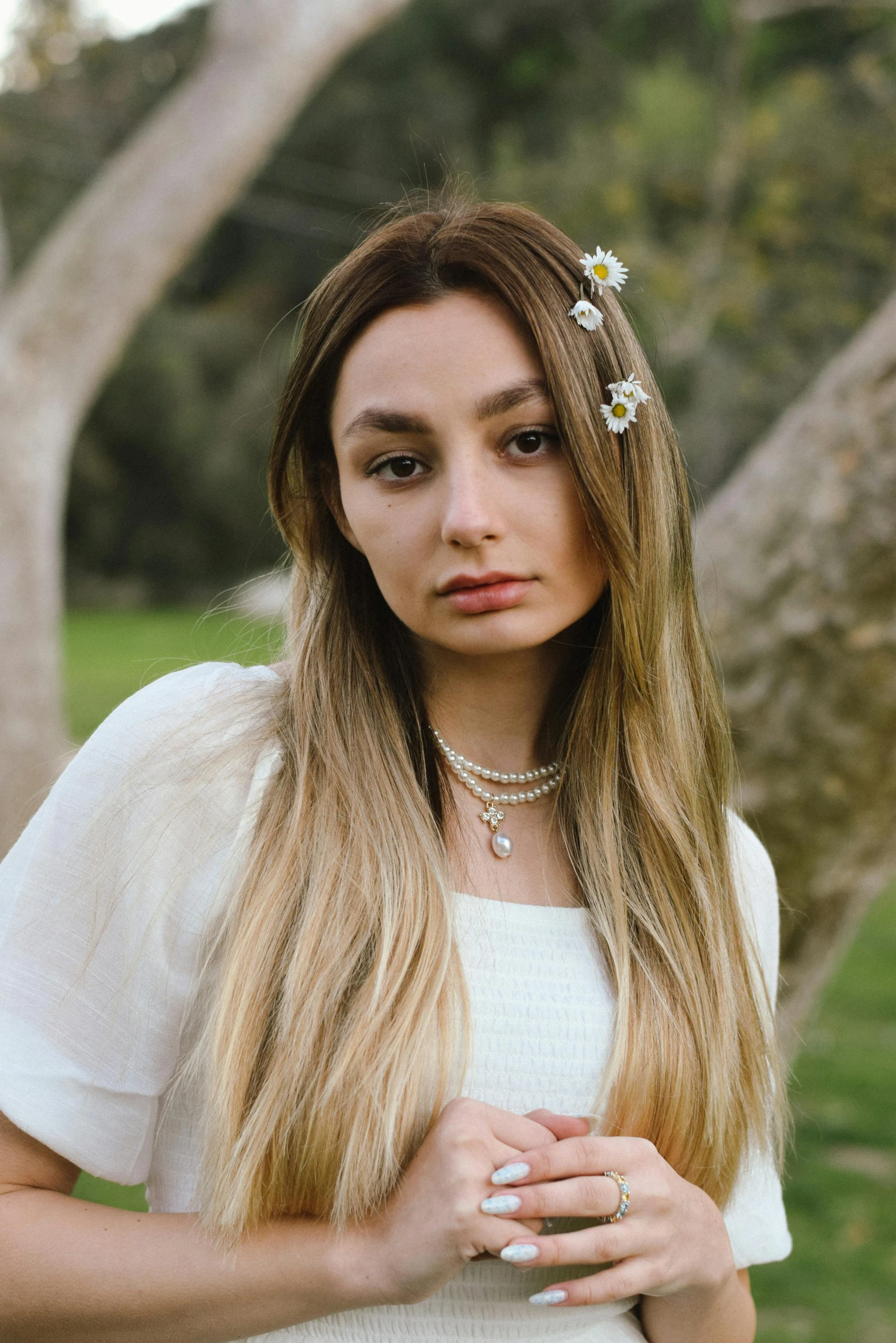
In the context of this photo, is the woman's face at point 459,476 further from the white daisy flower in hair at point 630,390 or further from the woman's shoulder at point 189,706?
the woman's shoulder at point 189,706

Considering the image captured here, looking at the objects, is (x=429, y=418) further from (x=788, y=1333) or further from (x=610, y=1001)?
(x=788, y=1333)

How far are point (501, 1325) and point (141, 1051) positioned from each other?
527mm

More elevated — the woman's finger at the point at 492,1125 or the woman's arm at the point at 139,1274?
the woman's finger at the point at 492,1125

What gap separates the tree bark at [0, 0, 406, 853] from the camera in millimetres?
4789

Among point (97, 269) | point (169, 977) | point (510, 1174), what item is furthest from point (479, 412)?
point (97, 269)

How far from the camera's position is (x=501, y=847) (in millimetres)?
1668

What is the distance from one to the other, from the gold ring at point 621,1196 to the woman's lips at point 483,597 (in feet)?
2.01

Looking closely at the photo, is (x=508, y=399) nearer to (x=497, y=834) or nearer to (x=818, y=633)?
(x=497, y=834)

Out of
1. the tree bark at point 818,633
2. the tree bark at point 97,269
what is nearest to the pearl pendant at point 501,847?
the tree bark at point 818,633

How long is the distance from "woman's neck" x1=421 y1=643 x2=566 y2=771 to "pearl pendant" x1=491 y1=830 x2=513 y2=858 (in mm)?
108

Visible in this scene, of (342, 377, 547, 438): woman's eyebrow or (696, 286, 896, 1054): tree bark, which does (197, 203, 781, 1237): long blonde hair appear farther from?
(696, 286, 896, 1054): tree bark

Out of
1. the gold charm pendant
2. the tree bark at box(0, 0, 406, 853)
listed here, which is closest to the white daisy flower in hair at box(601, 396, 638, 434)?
the gold charm pendant

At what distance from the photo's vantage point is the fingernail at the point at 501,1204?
132 cm

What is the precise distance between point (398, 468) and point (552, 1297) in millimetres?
905
